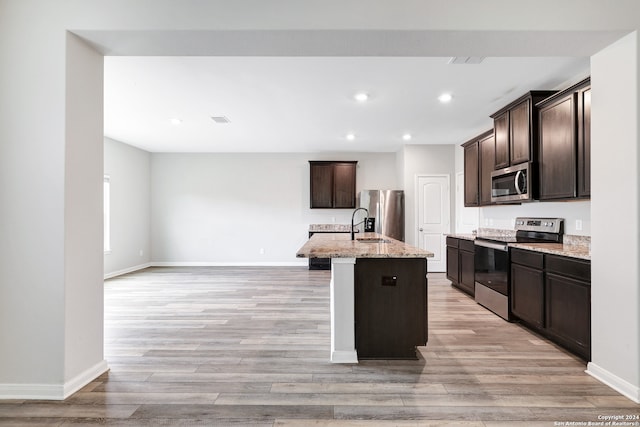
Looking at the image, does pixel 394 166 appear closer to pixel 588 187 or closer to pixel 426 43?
pixel 588 187

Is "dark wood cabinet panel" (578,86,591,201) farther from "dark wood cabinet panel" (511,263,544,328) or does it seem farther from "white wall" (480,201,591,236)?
"dark wood cabinet panel" (511,263,544,328)

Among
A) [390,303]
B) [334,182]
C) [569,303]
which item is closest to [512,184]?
[569,303]

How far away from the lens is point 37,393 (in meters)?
2.10

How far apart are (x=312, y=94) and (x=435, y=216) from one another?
13.0ft

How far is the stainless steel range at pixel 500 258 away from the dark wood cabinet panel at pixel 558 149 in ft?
1.79

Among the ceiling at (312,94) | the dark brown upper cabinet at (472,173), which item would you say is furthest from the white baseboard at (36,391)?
the dark brown upper cabinet at (472,173)

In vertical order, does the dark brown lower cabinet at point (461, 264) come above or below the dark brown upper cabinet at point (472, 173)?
below

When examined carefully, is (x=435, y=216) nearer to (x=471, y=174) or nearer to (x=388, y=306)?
(x=471, y=174)

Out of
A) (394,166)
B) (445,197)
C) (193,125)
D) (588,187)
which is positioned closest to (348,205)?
(394,166)

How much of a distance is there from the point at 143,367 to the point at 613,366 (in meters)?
3.35

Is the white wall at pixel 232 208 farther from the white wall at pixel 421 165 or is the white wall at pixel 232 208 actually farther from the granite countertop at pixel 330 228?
the white wall at pixel 421 165

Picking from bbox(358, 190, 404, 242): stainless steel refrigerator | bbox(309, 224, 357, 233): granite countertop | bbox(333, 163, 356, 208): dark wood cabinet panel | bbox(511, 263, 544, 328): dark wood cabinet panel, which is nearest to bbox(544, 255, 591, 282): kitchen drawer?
bbox(511, 263, 544, 328): dark wood cabinet panel

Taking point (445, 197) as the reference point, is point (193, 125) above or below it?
above

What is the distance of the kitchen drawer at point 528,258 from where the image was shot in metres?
3.06
